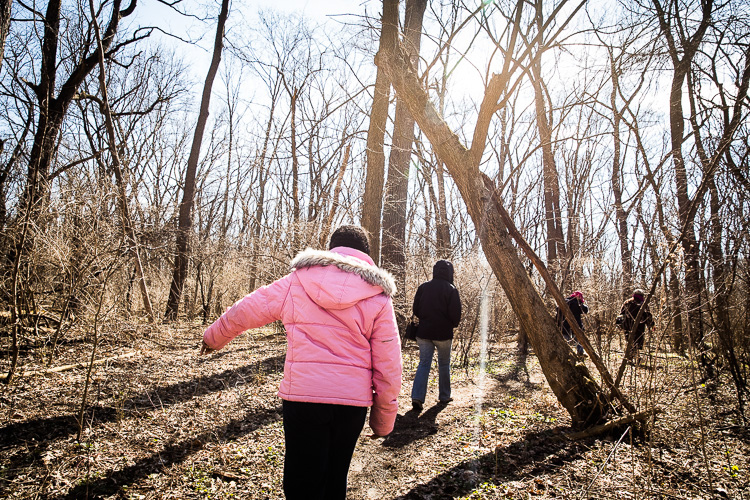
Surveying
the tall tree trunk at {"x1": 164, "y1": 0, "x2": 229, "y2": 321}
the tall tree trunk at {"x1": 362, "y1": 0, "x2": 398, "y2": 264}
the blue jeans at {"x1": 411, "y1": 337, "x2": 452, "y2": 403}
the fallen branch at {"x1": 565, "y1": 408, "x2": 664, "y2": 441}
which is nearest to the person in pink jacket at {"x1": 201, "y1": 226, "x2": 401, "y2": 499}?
the fallen branch at {"x1": 565, "y1": 408, "x2": 664, "y2": 441}

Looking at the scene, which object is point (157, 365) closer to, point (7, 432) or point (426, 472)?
point (7, 432)

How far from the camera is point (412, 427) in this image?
4.68m

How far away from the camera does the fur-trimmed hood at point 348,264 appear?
94.2 inches

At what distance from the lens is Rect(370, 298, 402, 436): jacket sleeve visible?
93.4 inches

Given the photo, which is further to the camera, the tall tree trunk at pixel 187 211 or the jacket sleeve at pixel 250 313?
the tall tree trunk at pixel 187 211

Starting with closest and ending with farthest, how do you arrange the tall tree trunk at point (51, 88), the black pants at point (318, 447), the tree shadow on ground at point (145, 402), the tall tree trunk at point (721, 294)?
the black pants at point (318, 447) < the tree shadow on ground at point (145, 402) < the tall tree trunk at point (721, 294) < the tall tree trunk at point (51, 88)

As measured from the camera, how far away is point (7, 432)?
354cm

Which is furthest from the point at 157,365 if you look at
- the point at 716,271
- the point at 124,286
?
the point at 716,271

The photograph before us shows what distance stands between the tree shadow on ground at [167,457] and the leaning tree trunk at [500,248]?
3024 mm

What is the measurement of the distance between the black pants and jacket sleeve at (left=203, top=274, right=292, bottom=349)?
0.53m

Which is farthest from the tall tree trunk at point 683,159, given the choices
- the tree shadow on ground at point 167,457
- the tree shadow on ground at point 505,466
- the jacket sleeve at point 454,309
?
the tree shadow on ground at point 167,457

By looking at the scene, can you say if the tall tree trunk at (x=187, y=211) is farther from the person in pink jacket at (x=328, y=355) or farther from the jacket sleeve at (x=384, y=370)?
the jacket sleeve at (x=384, y=370)

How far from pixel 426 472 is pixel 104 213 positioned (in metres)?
5.69

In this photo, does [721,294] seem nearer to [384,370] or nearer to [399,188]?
[384,370]
